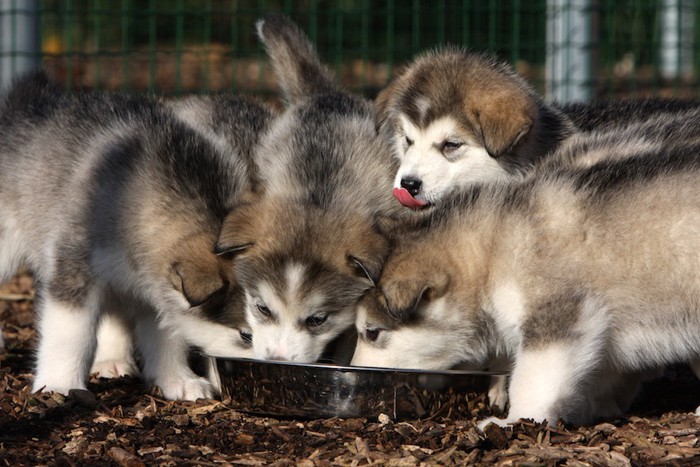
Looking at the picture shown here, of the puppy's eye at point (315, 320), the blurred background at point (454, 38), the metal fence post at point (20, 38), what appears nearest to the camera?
the puppy's eye at point (315, 320)

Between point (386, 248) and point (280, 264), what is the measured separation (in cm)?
41

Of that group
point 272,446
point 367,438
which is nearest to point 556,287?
point 367,438

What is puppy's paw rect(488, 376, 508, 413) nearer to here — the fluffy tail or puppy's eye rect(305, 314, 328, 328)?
puppy's eye rect(305, 314, 328, 328)

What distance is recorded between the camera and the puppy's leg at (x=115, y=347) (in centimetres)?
521

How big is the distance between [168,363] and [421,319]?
1.25 meters

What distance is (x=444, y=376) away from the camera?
13.4ft

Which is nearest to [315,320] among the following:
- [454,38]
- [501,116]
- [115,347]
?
[501,116]

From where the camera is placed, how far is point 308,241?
4262 mm

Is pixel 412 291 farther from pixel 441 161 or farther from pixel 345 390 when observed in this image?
pixel 441 161

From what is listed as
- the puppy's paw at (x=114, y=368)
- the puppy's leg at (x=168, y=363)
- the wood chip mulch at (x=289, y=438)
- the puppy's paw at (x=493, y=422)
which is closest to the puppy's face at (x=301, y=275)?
the wood chip mulch at (x=289, y=438)

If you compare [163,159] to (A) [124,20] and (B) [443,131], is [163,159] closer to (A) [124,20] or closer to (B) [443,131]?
(B) [443,131]

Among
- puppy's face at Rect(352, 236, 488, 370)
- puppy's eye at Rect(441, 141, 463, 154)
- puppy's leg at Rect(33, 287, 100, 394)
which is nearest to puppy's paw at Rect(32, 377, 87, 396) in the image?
puppy's leg at Rect(33, 287, 100, 394)

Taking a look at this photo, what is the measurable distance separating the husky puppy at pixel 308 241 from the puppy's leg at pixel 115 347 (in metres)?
1.09

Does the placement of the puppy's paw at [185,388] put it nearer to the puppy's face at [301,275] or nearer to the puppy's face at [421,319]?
the puppy's face at [301,275]
